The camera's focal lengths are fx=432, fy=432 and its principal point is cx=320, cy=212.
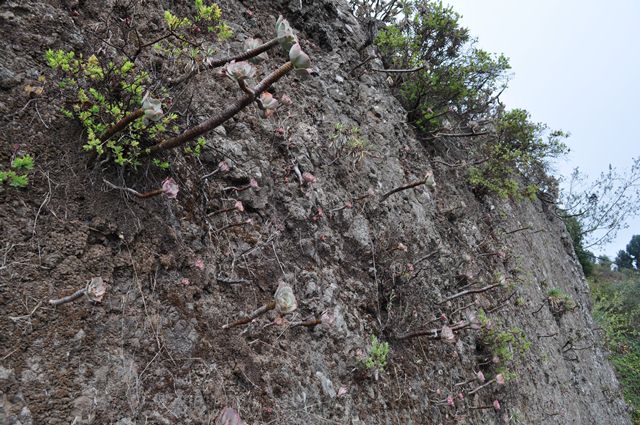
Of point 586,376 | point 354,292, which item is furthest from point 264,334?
point 586,376

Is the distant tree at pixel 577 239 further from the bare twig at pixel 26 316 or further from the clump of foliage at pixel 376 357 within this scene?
the bare twig at pixel 26 316

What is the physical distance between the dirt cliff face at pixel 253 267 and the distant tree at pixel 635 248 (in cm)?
4291

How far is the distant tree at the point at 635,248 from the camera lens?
130 ft

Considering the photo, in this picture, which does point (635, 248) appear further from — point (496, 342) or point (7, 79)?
point (7, 79)

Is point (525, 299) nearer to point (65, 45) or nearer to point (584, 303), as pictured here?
point (584, 303)

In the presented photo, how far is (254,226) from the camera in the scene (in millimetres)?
2736

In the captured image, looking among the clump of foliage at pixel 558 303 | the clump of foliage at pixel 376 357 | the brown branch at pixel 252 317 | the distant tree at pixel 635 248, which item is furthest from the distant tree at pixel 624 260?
the brown branch at pixel 252 317

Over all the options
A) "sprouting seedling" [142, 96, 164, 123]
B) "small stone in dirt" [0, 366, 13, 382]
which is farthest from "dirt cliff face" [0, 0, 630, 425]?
"sprouting seedling" [142, 96, 164, 123]

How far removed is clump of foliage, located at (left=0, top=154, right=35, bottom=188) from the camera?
165cm

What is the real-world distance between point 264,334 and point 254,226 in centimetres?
70

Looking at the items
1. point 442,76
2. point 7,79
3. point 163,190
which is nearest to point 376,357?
point 163,190

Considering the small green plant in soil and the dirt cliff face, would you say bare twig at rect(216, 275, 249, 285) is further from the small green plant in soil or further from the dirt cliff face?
the small green plant in soil

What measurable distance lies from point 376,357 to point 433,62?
4.23 m

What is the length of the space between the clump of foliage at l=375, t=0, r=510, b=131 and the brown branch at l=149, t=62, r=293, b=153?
395 centimetres
